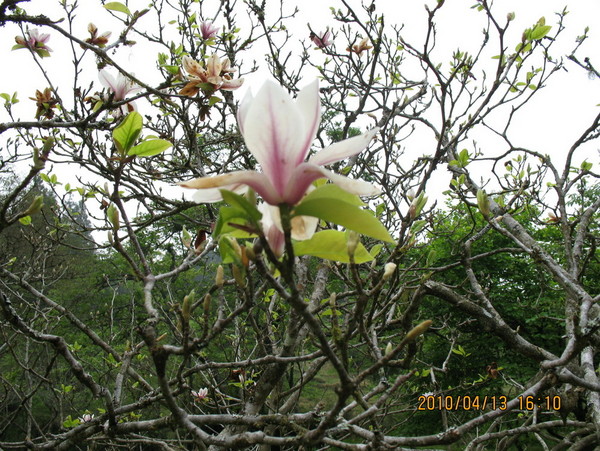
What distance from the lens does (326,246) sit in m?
0.62

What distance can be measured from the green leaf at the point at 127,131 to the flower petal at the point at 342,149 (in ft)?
1.67

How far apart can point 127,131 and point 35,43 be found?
1693 mm

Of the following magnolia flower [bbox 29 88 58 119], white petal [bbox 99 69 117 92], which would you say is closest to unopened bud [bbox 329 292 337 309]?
white petal [bbox 99 69 117 92]

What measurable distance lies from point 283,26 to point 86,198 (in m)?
2.55

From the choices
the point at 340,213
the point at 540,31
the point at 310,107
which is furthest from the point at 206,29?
the point at 340,213

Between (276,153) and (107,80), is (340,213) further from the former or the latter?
(107,80)

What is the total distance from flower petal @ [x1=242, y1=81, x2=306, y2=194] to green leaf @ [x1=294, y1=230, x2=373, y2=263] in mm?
108

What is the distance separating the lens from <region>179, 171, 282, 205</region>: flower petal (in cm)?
52

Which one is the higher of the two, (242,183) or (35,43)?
(35,43)

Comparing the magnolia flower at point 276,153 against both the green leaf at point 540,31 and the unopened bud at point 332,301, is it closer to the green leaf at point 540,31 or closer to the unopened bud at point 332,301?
the unopened bud at point 332,301

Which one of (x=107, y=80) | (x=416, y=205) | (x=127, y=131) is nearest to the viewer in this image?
(x=127, y=131)

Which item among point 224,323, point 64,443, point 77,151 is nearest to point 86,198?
point 77,151

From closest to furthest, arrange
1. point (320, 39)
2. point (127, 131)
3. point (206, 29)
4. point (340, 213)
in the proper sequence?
1. point (340, 213)
2. point (127, 131)
3. point (206, 29)
4. point (320, 39)

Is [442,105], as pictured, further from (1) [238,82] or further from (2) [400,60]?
(2) [400,60]
